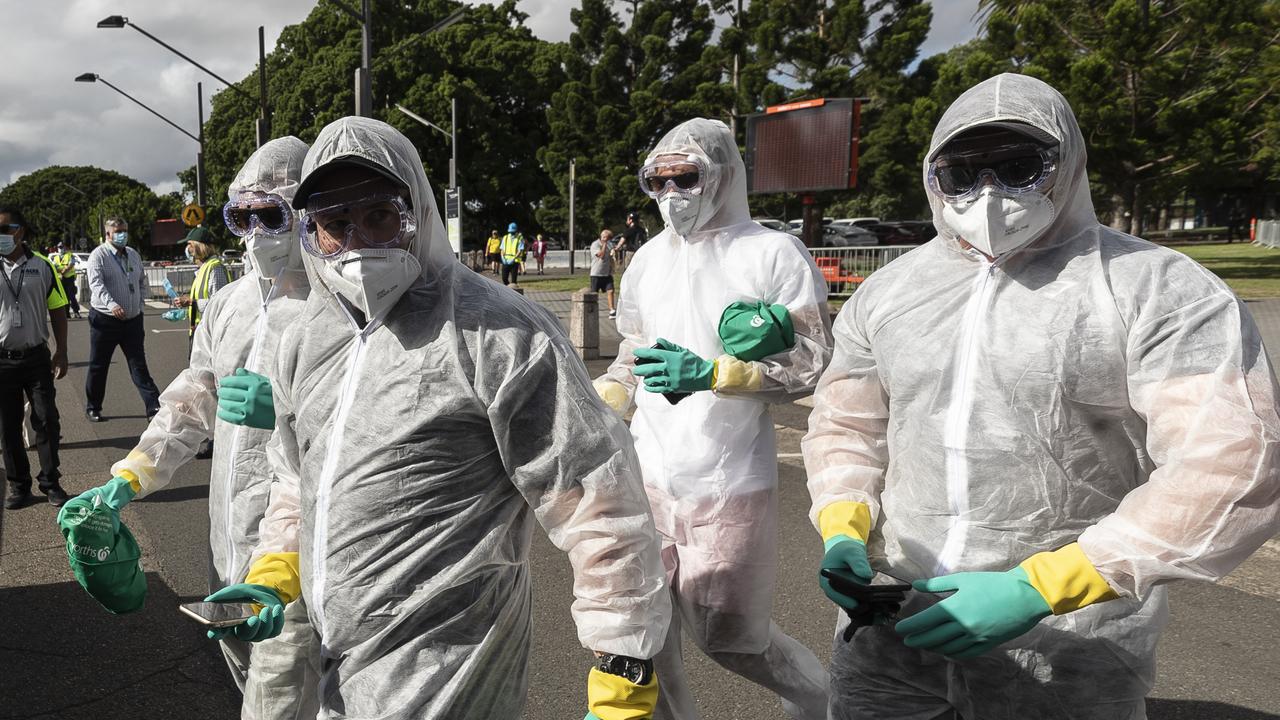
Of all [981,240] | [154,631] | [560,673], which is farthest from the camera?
[154,631]

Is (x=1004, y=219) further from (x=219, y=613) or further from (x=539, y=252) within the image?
(x=539, y=252)

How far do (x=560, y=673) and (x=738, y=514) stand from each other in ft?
3.88

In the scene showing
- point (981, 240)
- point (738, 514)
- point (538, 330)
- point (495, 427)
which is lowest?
point (738, 514)

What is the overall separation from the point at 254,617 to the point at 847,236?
28062 millimetres

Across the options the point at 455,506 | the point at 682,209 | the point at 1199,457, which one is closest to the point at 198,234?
the point at 682,209

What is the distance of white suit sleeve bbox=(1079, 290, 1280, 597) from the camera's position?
161cm

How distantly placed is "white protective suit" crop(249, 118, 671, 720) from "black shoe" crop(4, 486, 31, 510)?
534 cm

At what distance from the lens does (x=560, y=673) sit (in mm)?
3691

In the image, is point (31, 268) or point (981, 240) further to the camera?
point (31, 268)

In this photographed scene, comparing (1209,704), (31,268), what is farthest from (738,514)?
(31,268)

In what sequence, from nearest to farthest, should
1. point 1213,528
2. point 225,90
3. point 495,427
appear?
point 1213,528, point 495,427, point 225,90

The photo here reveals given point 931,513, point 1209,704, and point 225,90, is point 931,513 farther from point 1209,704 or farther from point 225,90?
point 225,90

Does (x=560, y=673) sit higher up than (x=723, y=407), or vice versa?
(x=723, y=407)

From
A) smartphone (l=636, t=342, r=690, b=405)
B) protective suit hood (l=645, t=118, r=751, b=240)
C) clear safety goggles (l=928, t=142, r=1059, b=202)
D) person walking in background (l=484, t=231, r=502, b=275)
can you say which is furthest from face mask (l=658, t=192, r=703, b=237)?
person walking in background (l=484, t=231, r=502, b=275)
